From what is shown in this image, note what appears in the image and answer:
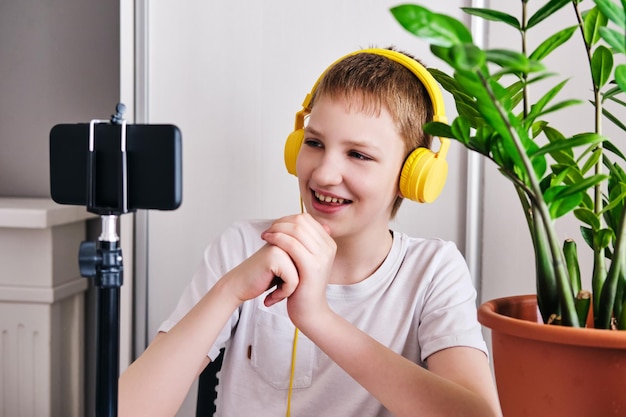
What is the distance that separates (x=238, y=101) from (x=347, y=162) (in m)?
0.46

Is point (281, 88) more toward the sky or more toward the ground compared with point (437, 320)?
more toward the sky

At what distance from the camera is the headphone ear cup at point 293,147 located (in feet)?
4.03

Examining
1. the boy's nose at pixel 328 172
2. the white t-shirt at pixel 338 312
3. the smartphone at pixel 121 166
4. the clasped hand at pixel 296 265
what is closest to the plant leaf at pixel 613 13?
the smartphone at pixel 121 166

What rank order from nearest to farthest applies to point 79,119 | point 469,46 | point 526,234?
point 469,46
point 526,234
point 79,119

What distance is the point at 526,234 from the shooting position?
139 cm

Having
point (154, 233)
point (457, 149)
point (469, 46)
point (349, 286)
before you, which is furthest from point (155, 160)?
point (154, 233)

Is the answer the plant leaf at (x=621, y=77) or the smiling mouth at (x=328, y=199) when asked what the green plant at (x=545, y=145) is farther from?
the smiling mouth at (x=328, y=199)

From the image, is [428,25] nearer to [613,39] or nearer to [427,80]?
[613,39]

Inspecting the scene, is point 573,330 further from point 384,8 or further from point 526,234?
point 384,8

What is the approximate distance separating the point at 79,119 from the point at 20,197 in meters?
0.27

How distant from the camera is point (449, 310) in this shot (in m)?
1.18

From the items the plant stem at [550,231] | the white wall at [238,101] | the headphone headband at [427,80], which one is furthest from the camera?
the white wall at [238,101]

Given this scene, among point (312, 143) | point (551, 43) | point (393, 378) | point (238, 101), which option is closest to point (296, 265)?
point (393, 378)

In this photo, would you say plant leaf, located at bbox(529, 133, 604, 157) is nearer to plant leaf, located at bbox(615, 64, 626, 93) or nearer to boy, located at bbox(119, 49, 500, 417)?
plant leaf, located at bbox(615, 64, 626, 93)
